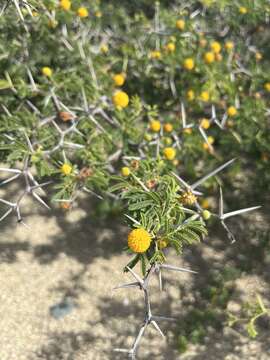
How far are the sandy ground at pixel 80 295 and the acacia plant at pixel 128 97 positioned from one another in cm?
25

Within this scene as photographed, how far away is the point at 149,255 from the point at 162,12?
3870 millimetres

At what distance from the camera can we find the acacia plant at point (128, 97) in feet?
13.8

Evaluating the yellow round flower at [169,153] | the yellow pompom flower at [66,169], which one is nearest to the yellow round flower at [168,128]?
the yellow round flower at [169,153]

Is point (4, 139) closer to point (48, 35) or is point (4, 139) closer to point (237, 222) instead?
point (48, 35)

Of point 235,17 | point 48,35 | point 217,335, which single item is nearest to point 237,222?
point 217,335

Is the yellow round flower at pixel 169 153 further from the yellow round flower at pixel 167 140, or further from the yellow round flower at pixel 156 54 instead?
the yellow round flower at pixel 156 54

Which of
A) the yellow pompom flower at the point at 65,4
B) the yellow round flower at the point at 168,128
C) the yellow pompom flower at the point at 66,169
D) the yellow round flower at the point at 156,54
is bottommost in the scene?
the yellow round flower at the point at 168,128

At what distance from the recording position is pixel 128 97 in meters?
5.42

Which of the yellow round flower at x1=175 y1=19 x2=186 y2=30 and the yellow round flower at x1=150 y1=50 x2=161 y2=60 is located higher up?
the yellow round flower at x1=175 y1=19 x2=186 y2=30

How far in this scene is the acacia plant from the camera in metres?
4.21

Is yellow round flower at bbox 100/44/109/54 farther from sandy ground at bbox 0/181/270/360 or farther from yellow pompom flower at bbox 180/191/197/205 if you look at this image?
yellow pompom flower at bbox 180/191/197/205

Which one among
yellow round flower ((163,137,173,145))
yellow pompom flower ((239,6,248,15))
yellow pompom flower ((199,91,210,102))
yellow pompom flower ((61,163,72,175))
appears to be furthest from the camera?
yellow pompom flower ((239,6,248,15))

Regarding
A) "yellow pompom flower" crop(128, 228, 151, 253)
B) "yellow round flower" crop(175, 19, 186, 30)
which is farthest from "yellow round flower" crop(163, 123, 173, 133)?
"yellow pompom flower" crop(128, 228, 151, 253)

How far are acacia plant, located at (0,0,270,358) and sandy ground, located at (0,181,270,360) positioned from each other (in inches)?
9.9
